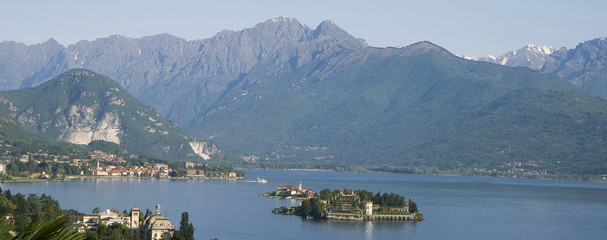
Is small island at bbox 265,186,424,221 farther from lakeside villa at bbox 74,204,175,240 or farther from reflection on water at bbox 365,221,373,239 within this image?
lakeside villa at bbox 74,204,175,240

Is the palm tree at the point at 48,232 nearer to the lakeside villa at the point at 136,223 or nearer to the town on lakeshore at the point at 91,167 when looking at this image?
the lakeside villa at the point at 136,223

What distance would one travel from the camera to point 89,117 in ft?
623

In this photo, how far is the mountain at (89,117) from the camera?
18562 centimetres

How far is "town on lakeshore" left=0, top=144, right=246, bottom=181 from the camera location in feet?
380

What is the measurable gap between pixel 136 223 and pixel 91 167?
89.2 metres

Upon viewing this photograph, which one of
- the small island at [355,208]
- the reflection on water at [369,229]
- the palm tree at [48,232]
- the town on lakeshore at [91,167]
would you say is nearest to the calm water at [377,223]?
the reflection on water at [369,229]

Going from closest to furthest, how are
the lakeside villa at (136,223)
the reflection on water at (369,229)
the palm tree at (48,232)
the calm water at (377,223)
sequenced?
1. the palm tree at (48,232)
2. the lakeside villa at (136,223)
3. the reflection on water at (369,229)
4. the calm water at (377,223)

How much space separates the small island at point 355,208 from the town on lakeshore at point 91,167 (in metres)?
44.9

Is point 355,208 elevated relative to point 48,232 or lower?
lower

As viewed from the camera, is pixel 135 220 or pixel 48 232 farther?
pixel 135 220

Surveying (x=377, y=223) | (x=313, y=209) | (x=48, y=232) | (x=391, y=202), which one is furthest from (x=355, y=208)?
(x=48, y=232)

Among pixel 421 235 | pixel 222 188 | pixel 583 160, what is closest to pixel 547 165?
pixel 583 160

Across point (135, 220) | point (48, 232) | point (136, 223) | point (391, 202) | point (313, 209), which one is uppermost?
point (391, 202)

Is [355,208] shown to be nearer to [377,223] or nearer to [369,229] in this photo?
[377,223]
